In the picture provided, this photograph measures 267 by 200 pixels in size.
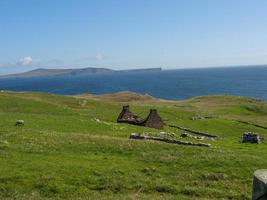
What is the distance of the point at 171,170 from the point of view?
25.9m

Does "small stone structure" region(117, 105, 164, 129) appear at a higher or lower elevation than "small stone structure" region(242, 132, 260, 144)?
higher

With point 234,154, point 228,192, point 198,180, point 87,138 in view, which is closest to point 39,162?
point 87,138

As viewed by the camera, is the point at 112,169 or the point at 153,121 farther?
the point at 153,121

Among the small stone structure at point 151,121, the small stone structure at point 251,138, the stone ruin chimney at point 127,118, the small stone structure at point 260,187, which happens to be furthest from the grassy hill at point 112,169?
the stone ruin chimney at point 127,118

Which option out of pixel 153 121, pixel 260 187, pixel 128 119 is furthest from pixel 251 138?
pixel 260 187

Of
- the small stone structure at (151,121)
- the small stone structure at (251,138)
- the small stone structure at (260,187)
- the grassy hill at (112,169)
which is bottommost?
the small stone structure at (251,138)

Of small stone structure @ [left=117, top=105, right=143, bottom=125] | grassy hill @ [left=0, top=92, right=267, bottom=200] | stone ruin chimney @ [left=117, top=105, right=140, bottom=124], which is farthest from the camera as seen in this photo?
stone ruin chimney @ [left=117, top=105, right=140, bottom=124]

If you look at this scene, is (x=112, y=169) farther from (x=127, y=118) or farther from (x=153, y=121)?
(x=127, y=118)

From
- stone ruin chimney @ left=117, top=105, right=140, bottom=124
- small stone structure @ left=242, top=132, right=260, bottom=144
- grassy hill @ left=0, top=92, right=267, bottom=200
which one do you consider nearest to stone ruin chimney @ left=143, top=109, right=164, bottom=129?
stone ruin chimney @ left=117, top=105, right=140, bottom=124

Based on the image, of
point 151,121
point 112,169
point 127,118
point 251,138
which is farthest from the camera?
point 127,118

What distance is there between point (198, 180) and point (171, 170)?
208 centimetres

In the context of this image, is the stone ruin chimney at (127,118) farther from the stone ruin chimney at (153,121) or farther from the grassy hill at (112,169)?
the grassy hill at (112,169)

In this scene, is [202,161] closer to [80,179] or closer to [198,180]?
[198,180]

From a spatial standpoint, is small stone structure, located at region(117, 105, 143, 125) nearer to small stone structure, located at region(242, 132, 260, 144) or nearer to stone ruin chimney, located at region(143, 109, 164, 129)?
stone ruin chimney, located at region(143, 109, 164, 129)
